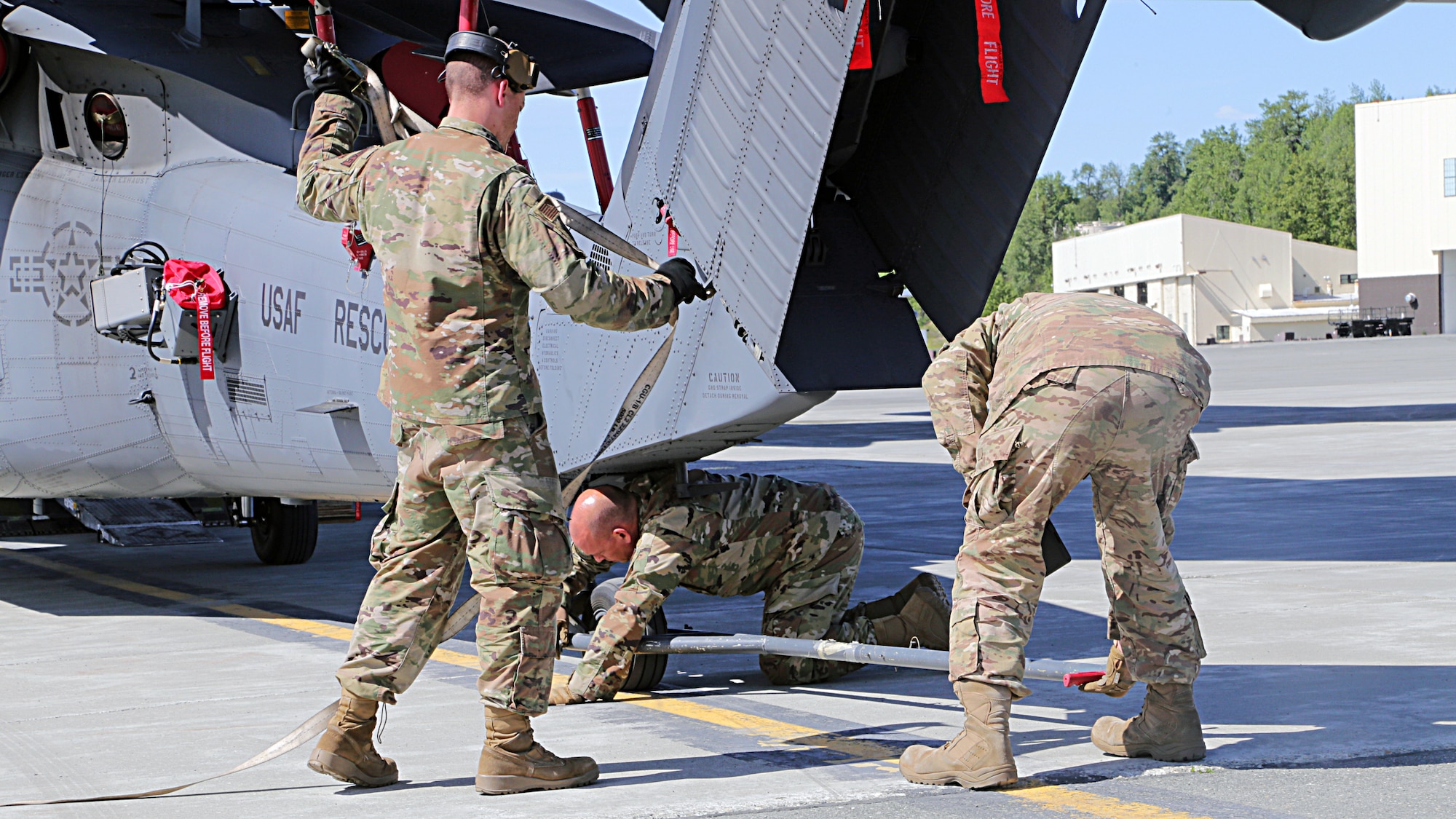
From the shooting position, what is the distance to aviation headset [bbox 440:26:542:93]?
5113 mm

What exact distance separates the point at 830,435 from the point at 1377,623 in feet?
58.7

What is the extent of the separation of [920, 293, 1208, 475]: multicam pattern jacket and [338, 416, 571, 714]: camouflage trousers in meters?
1.32

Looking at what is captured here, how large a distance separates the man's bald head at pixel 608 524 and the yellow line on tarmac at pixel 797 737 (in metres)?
0.64

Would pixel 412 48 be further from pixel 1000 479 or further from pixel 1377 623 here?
pixel 1377 623

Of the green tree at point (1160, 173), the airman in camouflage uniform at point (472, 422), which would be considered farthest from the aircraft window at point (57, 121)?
the green tree at point (1160, 173)

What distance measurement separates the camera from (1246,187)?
137250 mm

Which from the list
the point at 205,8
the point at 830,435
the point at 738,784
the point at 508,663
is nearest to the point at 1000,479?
the point at 738,784

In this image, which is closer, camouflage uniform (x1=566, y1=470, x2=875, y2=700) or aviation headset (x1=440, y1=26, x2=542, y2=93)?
aviation headset (x1=440, y1=26, x2=542, y2=93)

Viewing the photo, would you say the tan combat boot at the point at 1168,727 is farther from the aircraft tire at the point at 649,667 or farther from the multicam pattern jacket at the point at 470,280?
the aircraft tire at the point at 649,667

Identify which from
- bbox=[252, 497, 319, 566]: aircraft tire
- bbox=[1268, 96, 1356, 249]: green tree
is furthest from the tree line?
bbox=[252, 497, 319, 566]: aircraft tire

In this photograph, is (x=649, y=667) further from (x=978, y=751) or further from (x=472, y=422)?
(x=978, y=751)

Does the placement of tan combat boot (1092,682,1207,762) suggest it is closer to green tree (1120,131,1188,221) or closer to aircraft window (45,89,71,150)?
aircraft window (45,89,71,150)

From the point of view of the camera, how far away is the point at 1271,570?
9680mm

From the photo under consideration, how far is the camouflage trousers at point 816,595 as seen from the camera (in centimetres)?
670
